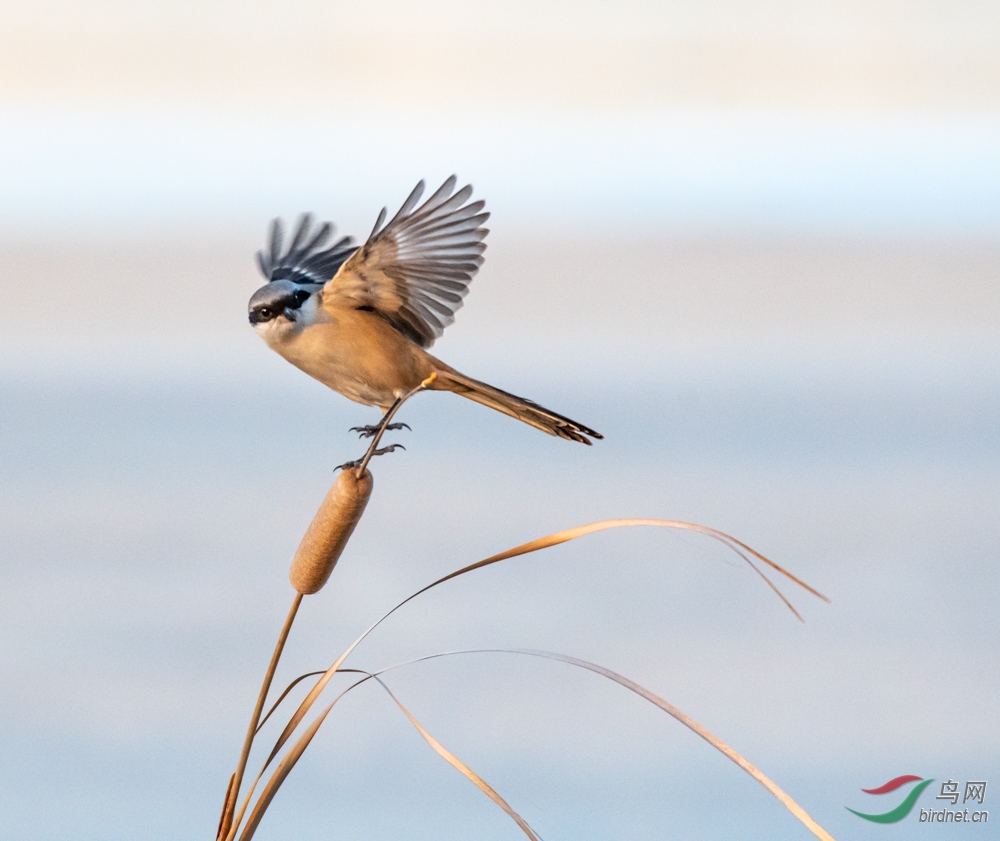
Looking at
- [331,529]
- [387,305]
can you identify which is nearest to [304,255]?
[387,305]

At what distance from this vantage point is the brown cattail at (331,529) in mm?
802

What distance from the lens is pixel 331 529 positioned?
2.66ft

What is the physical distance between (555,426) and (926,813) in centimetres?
116

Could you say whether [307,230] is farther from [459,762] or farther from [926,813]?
[926,813]

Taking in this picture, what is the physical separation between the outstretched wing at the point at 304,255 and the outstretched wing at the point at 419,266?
346mm

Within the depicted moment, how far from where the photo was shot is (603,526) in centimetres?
79

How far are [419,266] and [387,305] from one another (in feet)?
0.22

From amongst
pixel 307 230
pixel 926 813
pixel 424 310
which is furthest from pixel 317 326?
pixel 926 813

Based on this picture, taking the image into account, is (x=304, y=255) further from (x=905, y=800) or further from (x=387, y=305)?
(x=905, y=800)

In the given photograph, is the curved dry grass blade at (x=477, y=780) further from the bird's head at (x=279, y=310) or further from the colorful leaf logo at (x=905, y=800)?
the colorful leaf logo at (x=905, y=800)

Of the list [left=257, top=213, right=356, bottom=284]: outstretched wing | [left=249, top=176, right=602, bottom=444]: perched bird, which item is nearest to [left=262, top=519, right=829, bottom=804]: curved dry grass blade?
[left=249, top=176, right=602, bottom=444]: perched bird

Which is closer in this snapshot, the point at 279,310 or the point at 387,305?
the point at 279,310

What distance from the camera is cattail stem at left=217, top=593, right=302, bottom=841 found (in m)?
0.81

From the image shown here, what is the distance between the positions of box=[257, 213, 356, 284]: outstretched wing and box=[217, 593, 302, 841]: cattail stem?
750 mm
